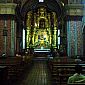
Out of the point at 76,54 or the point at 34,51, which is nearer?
the point at 76,54

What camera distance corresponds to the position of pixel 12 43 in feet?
87.0

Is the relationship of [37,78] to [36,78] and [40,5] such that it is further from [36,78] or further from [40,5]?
[40,5]

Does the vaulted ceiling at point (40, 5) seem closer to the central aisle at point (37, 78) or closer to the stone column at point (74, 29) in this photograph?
the stone column at point (74, 29)

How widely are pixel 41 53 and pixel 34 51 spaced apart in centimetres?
162

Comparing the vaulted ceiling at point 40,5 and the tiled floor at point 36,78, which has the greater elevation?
the vaulted ceiling at point 40,5

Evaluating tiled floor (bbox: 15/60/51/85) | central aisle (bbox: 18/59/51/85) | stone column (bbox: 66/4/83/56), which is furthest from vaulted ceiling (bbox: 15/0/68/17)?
tiled floor (bbox: 15/60/51/85)

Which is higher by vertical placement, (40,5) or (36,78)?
(40,5)

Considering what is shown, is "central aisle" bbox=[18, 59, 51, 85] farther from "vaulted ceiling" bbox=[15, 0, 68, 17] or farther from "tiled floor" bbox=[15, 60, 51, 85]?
"vaulted ceiling" bbox=[15, 0, 68, 17]

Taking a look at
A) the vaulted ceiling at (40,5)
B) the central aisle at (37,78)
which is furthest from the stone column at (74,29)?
the vaulted ceiling at (40,5)

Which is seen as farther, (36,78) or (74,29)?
(74,29)

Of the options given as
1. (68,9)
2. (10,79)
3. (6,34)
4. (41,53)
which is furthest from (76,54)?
(41,53)

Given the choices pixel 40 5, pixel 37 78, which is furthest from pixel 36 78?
pixel 40 5

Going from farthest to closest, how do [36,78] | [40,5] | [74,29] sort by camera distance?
1. [40,5]
2. [74,29]
3. [36,78]

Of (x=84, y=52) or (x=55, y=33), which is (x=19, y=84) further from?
(x=55, y=33)
